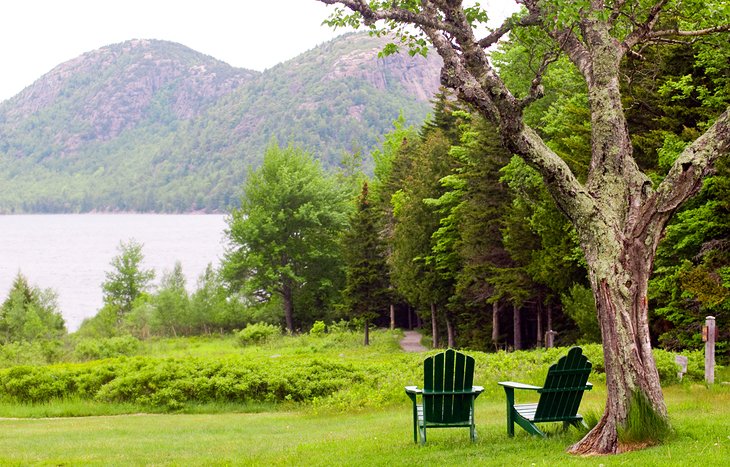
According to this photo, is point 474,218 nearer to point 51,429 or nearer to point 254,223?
point 51,429

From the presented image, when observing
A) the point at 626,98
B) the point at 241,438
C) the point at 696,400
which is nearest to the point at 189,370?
the point at 241,438

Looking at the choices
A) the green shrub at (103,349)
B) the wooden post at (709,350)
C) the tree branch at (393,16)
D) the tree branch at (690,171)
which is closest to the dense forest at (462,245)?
the tree branch at (690,171)

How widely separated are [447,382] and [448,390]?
9cm

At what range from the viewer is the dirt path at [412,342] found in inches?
1479

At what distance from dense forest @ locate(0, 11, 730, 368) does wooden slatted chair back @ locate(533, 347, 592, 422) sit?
386 cm

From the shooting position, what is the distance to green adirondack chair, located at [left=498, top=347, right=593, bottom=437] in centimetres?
824

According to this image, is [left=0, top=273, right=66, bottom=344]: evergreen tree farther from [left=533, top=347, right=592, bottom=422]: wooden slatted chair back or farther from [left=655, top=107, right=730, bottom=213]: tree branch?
[left=655, top=107, right=730, bottom=213]: tree branch

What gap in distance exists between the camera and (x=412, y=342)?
135 ft

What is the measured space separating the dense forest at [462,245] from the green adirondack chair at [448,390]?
436 cm

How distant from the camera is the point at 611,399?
24.3 ft

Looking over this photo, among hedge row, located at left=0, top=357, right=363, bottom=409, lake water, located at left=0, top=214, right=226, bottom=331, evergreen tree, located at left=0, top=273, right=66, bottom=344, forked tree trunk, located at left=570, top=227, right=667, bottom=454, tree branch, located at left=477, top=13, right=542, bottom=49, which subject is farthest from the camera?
lake water, located at left=0, top=214, right=226, bottom=331

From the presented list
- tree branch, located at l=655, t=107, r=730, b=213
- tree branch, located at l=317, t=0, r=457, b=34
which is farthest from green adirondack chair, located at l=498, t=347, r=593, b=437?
tree branch, located at l=317, t=0, r=457, b=34

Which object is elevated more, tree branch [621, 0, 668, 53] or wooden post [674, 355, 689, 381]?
tree branch [621, 0, 668, 53]

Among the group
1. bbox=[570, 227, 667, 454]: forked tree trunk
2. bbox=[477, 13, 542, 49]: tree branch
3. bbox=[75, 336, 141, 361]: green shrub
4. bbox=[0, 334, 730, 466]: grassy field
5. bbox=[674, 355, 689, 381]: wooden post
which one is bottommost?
bbox=[75, 336, 141, 361]: green shrub
